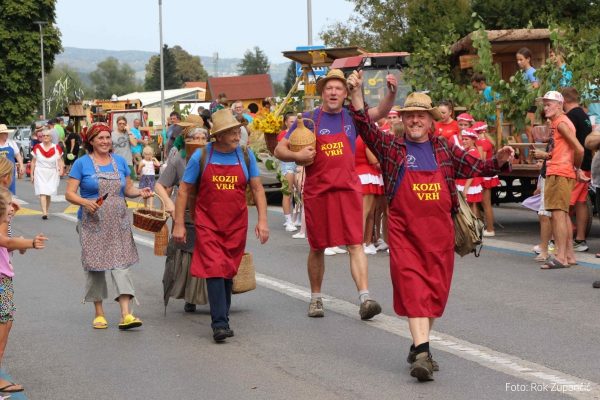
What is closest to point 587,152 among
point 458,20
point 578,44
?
point 578,44

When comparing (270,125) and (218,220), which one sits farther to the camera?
(270,125)

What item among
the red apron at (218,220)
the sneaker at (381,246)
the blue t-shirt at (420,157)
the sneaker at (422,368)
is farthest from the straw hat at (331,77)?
the sneaker at (381,246)

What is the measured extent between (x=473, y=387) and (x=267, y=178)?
1544 cm

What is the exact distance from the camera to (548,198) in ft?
43.6

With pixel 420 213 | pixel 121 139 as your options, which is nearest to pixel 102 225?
pixel 420 213

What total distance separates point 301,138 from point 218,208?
2.99 ft

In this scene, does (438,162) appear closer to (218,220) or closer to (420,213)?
(420,213)

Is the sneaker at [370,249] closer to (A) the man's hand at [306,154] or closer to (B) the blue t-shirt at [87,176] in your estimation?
(A) the man's hand at [306,154]

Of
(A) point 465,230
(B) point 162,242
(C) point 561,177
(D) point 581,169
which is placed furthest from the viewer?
(D) point 581,169

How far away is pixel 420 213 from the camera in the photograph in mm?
8031

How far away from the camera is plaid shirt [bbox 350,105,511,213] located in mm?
8070

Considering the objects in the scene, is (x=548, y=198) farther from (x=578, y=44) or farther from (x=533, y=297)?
(x=578, y=44)

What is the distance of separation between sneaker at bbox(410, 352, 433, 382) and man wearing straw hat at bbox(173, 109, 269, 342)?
209 centimetres

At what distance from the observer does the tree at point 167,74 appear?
173250 millimetres
